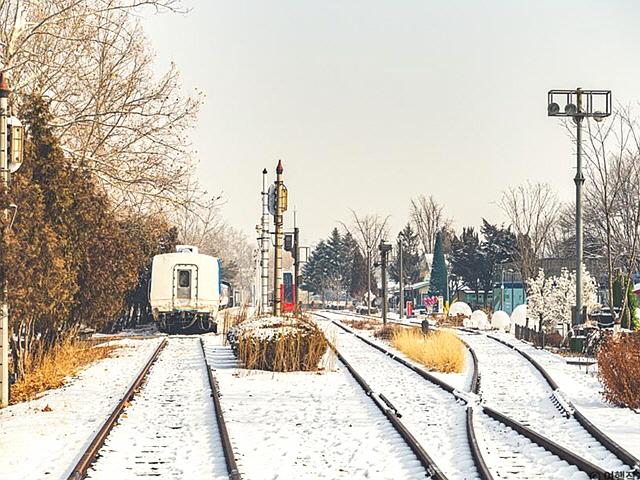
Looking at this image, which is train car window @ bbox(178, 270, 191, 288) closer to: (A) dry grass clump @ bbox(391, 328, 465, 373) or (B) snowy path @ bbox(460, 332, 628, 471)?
(A) dry grass clump @ bbox(391, 328, 465, 373)

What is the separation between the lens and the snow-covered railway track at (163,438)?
9584mm

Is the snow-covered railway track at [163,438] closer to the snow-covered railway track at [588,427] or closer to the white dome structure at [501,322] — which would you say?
the snow-covered railway track at [588,427]

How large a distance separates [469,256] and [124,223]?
49849mm

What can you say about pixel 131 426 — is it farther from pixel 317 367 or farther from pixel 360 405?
pixel 317 367

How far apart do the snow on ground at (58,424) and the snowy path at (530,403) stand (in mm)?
5413

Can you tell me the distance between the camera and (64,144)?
90.1 feet

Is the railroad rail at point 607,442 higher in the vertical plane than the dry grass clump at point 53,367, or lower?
lower

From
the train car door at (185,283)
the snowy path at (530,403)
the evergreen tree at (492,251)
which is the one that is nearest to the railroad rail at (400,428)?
the snowy path at (530,403)

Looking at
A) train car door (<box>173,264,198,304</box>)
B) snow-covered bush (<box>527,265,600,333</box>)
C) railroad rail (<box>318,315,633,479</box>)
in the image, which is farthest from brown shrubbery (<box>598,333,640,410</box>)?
train car door (<box>173,264,198,304</box>)

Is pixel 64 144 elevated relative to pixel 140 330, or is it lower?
elevated

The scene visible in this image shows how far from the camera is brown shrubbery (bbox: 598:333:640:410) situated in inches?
573

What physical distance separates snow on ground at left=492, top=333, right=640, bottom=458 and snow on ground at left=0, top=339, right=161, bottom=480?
20.0 ft

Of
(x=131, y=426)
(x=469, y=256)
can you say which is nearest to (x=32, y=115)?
(x=131, y=426)

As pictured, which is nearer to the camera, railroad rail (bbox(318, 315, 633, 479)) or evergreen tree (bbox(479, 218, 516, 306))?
railroad rail (bbox(318, 315, 633, 479))
